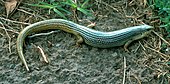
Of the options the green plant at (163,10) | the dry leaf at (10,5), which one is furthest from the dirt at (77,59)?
the green plant at (163,10)

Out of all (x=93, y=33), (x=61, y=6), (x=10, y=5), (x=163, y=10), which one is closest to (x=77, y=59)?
(x=93, y=33)

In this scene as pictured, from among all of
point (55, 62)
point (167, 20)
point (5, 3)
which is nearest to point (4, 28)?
point (5, 3)

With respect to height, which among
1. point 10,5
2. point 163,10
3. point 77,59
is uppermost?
point 10,5

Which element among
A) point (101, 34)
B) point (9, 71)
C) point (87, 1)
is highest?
point (87, 1)

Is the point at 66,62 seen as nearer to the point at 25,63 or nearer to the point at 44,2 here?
the point at 25,63

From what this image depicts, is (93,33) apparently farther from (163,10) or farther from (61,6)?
(163,10)

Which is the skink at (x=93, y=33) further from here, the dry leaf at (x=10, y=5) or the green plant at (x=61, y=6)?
the dry leaf at (x=10, y=5)

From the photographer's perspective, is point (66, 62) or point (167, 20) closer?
point (66, 62)

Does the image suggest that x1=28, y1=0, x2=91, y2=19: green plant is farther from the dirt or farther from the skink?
the skink
